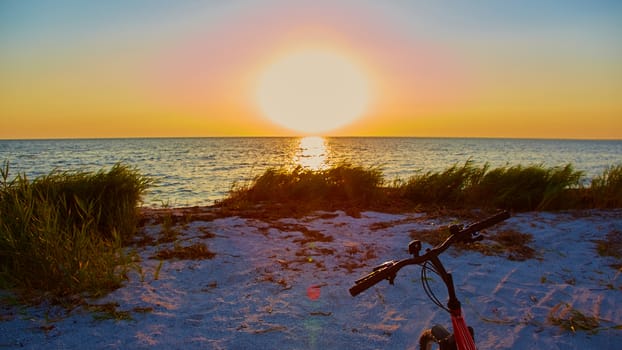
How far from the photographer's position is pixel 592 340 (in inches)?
142

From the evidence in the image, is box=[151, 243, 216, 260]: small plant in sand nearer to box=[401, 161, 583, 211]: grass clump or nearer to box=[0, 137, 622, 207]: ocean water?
box=[0, 137, 622, 207]: ocean water

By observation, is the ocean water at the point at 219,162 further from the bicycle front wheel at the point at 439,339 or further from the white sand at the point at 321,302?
the bicycle front wheel at the point at 439,339

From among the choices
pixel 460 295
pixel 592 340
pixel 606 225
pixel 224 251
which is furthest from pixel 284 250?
pixel 606 225

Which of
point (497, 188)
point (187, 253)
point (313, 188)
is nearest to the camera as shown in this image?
point (187, 253)

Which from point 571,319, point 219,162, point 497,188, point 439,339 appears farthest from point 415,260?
point 219,162

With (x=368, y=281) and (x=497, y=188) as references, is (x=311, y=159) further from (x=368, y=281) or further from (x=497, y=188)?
(x=368, y=281)

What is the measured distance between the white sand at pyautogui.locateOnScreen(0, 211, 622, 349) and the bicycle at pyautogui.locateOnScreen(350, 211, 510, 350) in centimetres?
139

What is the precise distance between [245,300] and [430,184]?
681 cm

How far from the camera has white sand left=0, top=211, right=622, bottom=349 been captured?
360 centimetres

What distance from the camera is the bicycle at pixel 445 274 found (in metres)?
1.76

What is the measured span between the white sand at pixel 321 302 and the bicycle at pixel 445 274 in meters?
1.39

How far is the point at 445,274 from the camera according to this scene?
6.36 ft

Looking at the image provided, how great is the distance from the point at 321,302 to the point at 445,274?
103 inches

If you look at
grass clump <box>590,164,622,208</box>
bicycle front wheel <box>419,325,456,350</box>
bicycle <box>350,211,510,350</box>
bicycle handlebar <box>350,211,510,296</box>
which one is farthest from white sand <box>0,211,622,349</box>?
grass clump <box>590,164,622,208</box>
